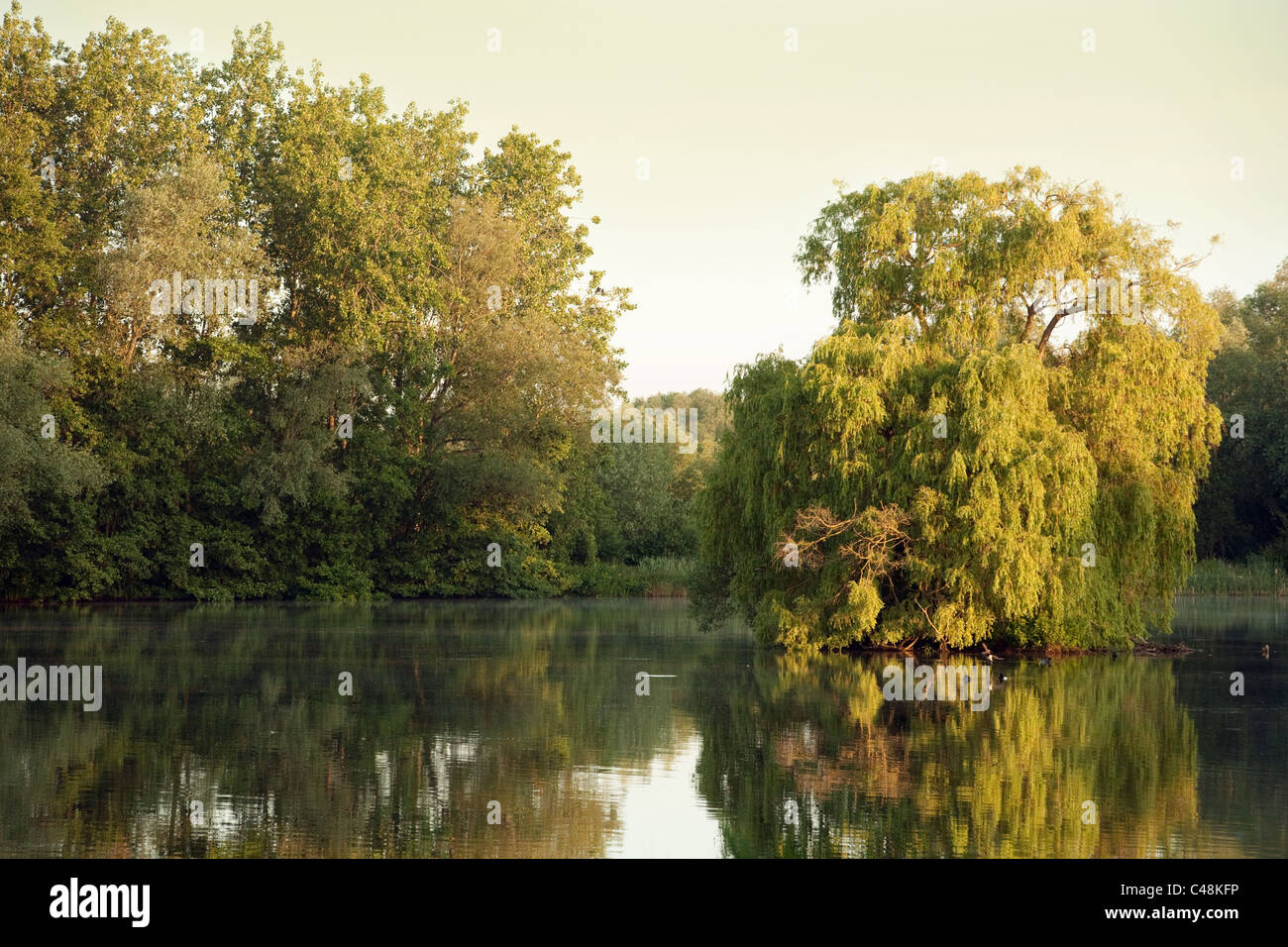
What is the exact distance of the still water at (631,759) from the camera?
39.7 feet

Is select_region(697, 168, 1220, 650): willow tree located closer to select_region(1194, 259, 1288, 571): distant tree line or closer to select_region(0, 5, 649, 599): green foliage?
select_region(0, 5, 649, 599): green foliage

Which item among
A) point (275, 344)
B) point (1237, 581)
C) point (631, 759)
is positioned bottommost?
point (1237, 581)

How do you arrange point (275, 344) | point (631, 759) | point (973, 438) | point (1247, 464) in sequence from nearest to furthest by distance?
point (631, 759) → point (973, 438) → point (275, 344) → point (1247, 464)

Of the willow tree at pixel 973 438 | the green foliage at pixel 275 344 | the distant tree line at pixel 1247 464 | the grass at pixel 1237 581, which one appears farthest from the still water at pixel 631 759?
the distant tree line at pixel 1247 464

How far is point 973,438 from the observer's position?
28.7 m

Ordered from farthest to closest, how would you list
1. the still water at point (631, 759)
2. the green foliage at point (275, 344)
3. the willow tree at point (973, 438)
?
the green foliage at point (275, 344), the willow tree at point (973, 438), the still water at point (631, 759)

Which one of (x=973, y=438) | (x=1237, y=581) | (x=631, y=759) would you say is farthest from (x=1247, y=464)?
(x=631, y=759)

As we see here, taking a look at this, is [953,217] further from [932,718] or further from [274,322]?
[274,322]

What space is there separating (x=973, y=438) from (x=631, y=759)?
14.3 m

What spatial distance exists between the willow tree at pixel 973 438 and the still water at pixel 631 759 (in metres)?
1.73

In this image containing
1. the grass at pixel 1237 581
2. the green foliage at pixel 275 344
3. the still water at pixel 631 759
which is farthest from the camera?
the grass at pixel 1237 581

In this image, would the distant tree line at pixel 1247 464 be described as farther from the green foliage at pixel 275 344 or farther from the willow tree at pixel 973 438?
the willow tree at pixel 973 438

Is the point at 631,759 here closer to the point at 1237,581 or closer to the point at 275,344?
the point at 275,344
